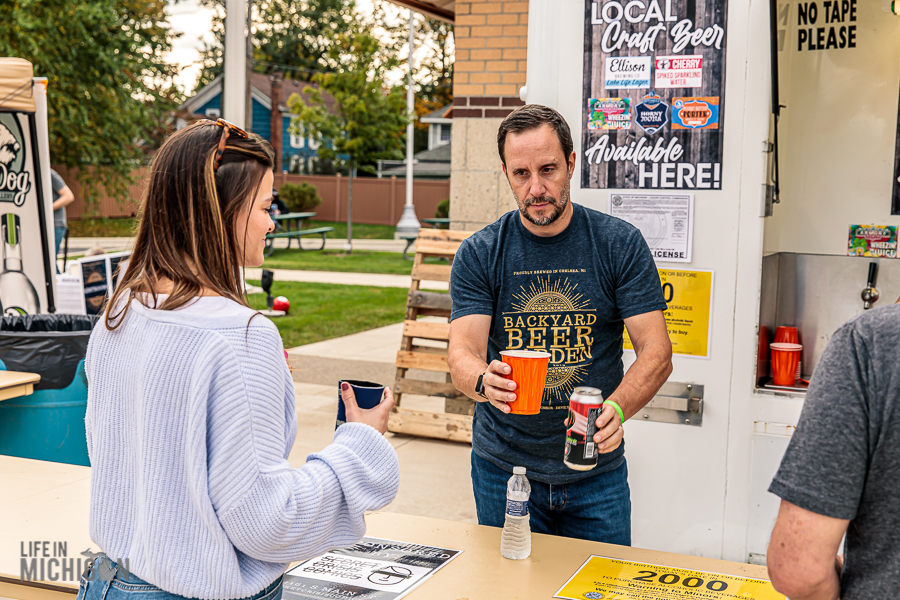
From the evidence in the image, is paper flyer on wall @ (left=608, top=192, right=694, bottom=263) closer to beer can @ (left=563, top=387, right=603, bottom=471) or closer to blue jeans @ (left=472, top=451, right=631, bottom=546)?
blue jeans @ (left=472, top=451, right=631, bottom=546)

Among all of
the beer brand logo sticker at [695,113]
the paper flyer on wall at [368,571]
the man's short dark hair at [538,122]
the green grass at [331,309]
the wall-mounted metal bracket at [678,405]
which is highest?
the beer brand logo sticker at [695,113]

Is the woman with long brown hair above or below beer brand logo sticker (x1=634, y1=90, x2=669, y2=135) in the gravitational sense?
below

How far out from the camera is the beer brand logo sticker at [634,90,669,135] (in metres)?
3.54

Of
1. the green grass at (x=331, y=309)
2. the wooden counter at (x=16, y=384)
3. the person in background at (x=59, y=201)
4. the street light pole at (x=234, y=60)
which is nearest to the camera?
the wooden counter at (x=16, y=384)

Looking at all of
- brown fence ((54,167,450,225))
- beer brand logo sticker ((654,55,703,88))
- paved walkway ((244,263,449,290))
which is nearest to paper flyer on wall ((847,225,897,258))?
beer brand logo sticker ((654,55,703,88))

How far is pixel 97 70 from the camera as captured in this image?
21312mm

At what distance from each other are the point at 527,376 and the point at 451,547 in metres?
0.53

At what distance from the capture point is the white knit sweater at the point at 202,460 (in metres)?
1.47

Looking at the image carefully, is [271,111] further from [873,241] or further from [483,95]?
[873,241]

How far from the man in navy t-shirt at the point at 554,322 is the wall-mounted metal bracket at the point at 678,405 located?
3.30 ft

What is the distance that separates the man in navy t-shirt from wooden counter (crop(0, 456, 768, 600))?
0.28 metres

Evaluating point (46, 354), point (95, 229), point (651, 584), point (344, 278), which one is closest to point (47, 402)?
point (46, 354)

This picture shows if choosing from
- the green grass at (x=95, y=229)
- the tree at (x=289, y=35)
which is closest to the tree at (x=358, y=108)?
the green grass at (x=95, y=229)

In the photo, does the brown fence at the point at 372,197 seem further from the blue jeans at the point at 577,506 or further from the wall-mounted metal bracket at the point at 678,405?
the blue jeans at the point at 577,506
